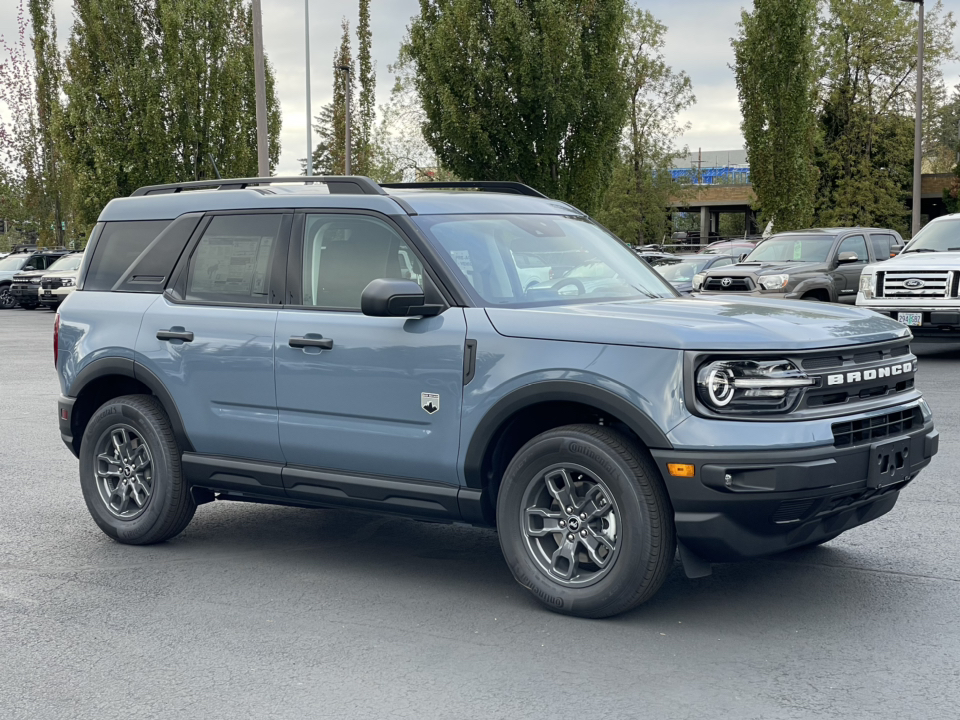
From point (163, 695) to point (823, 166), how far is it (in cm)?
5065

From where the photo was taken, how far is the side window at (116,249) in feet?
22.1

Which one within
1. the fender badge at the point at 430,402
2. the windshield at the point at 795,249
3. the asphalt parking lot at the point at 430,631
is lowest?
the asphalt parking lot at the point at 430,631

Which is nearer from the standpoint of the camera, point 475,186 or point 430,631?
Answer: point 430,631

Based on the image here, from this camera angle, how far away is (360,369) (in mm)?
5531

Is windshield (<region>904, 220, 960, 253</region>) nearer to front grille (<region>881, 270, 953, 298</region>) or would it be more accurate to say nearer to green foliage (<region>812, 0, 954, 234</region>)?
front grille (<region>881, 270, 953, 298</region>)

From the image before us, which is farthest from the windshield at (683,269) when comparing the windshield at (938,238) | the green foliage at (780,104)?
the green foliage at (780,104)

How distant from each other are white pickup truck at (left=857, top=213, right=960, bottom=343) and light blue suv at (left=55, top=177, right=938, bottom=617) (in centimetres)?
1084

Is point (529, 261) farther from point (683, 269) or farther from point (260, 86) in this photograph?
point (683, 269)

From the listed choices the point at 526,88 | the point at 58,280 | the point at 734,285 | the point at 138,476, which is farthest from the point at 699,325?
the point at 58,280

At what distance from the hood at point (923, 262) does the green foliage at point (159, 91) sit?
19.6m

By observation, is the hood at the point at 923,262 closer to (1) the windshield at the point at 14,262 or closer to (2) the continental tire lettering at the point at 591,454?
(2) the continental tire lettering at the point at 591,454

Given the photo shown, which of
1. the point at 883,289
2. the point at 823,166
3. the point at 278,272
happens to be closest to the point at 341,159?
the point at 823,166

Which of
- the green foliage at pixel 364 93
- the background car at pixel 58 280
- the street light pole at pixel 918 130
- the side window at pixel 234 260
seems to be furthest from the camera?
the green foliage at pixel 364 93

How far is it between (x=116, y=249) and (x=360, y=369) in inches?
84.0
